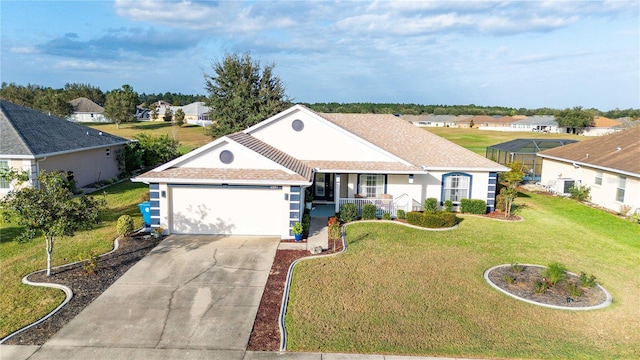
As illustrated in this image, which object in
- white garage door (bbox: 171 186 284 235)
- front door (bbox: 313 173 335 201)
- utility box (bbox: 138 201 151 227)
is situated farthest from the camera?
front door (bbox: 313 173 335 201)

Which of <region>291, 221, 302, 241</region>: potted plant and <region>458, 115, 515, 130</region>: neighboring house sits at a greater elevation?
<region>458, 115, 515, 130</region>: neighboring house

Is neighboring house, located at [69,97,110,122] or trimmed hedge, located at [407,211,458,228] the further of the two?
neighboring house, located at [69,97,110,122]

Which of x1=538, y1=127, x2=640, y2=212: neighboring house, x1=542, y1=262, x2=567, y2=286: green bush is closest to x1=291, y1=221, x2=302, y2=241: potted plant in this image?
x1=542, y1=262, x2=567, y2=286: green bush

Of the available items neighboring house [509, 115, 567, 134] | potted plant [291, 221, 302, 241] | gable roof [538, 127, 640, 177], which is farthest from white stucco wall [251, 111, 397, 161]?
neighboring house [509, 115, 567, 134]

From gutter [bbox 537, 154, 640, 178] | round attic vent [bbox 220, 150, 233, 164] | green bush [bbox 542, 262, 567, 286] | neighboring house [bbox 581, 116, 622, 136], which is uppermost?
neighboring house [bbox 581, 116, 622, 136]

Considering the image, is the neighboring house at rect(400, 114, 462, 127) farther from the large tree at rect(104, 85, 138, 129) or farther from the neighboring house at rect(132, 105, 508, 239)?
the neighboring house at rect(132, 105, 508, 239)

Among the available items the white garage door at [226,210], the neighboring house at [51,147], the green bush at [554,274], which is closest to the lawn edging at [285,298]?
the white garage door at [226,210]

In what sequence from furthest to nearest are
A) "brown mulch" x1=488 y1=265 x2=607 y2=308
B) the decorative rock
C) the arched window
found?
1. the arched window
2. the decorative rock
3. "brown mulch" x1=488 y1=265 x2=607 y2=308

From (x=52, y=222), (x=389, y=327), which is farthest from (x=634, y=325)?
(x=52, y=222)
